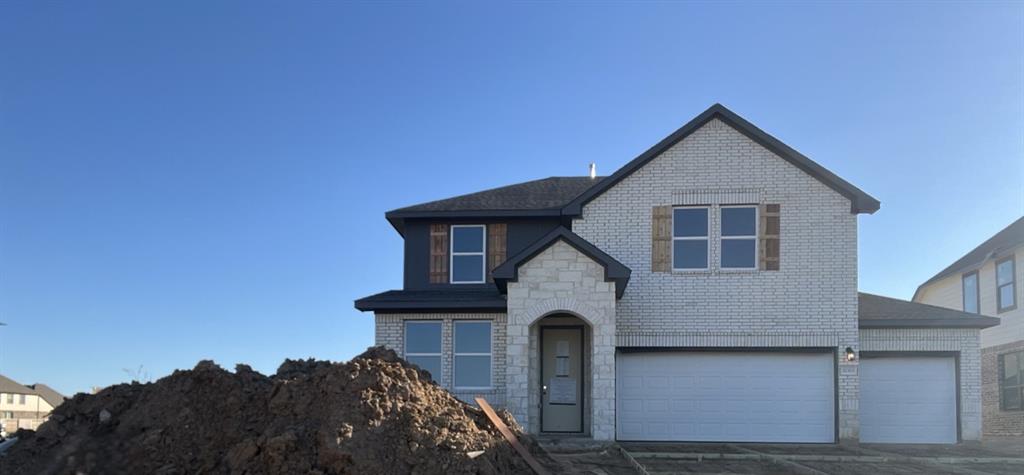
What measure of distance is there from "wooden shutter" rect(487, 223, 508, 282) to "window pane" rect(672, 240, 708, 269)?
3.80m

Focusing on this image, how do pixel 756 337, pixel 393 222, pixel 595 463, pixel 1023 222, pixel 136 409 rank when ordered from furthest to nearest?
1. pixel 1023 222
2. pixel 393 222
3. pixel 756 337
4. pixel 595 463
5. pixel 136 409

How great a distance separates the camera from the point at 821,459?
13.9 m

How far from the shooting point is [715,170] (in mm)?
17016

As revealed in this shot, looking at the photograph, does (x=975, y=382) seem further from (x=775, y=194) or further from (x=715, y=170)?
(x=715, y=170)

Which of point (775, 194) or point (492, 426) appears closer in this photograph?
point (492, 426)

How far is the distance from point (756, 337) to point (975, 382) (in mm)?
4687

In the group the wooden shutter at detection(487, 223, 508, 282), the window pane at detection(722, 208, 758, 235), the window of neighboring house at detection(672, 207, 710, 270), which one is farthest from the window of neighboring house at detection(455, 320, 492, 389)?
the window pane at detection(722, 208, 758, 235)

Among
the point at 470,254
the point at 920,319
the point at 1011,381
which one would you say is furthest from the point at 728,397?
the point at 1011,381

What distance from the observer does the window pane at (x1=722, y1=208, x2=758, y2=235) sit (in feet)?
55.5

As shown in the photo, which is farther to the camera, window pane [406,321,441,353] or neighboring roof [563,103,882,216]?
window pane [406,321,441,353]

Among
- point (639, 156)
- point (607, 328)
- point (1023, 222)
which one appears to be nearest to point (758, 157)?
point (639, 156)

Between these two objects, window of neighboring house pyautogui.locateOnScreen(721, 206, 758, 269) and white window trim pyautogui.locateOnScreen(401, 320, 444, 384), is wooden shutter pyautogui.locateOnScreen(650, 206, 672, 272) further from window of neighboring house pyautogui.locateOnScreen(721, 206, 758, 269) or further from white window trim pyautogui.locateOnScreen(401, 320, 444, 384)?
white window trim pyautogui.locateOnScreen(401, 320, 444, 384)

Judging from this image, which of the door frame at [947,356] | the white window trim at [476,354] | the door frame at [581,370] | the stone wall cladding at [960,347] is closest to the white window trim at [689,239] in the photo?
the door frame at [581,370]

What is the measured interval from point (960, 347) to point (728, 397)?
5.00m
